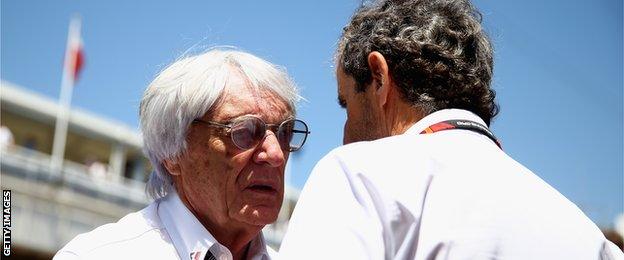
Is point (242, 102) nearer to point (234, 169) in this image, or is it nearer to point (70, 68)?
point (234, 169)

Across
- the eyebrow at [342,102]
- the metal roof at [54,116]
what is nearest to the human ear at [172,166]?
the eyebrow at [342,102]

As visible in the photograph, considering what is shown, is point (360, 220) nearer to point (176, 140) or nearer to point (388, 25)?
point (388, 25)

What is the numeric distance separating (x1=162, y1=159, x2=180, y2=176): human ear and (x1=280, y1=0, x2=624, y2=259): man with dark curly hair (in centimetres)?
158

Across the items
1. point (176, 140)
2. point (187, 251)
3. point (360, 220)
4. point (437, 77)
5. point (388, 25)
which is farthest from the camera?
point (176, 140)

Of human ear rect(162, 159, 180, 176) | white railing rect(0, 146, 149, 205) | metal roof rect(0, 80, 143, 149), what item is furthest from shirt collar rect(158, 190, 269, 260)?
metal roof rect(0, 80, 143, 149)

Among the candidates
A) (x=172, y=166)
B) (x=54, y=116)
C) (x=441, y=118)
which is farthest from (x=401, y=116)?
(x=54, y=116)

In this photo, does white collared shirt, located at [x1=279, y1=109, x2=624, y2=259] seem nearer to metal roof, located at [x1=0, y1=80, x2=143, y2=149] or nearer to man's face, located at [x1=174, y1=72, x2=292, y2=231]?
man's face, located at [x1=174, y1=72, x2=292, y2=231]

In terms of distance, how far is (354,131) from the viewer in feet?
8.05

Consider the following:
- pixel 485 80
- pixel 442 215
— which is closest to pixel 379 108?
pixel 485 80

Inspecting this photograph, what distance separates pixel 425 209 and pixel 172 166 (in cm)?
202

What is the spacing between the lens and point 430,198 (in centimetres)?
190

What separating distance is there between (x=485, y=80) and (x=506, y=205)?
0.58 metres

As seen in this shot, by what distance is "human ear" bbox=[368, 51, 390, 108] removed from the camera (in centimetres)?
232

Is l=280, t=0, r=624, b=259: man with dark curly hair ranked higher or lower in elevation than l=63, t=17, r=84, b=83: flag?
lower
